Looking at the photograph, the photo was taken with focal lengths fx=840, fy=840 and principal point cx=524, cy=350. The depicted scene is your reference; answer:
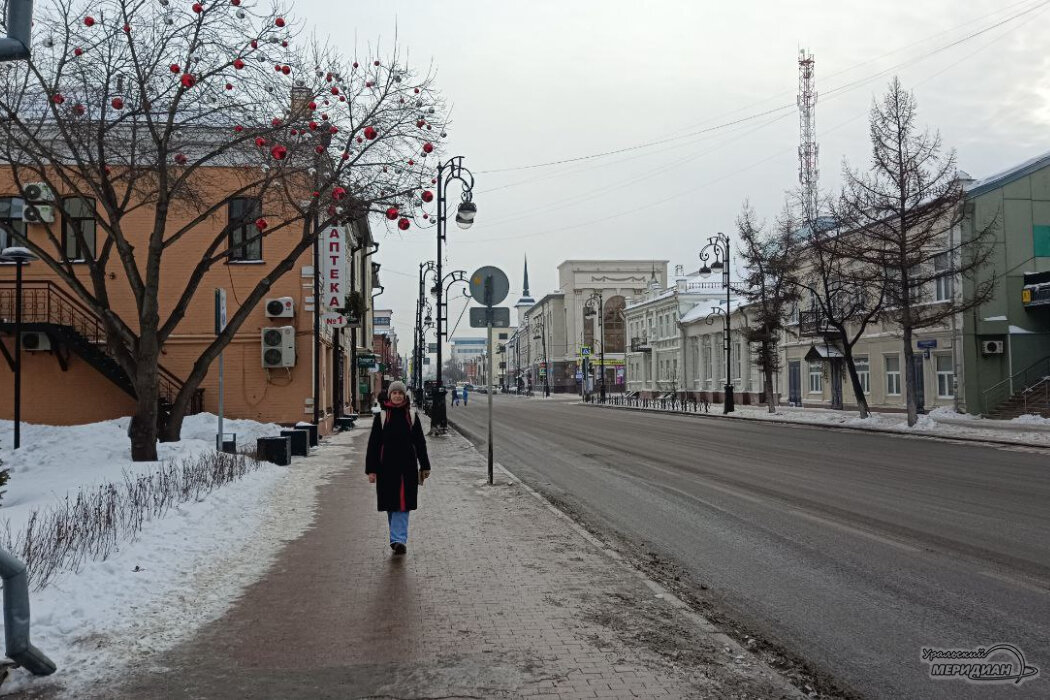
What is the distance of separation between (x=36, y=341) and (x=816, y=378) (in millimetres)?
36976

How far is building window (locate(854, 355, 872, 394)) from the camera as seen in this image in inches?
1569

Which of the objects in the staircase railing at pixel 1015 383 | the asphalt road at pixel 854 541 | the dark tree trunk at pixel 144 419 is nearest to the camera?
the asphalt road at pixel 854 541

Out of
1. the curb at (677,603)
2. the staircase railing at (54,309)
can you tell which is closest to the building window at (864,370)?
the staircase railing at (54,309)

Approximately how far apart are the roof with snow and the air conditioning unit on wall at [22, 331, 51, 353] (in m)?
31.4

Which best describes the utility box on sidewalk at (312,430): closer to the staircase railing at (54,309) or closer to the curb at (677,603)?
the staircase railing at (54,309)

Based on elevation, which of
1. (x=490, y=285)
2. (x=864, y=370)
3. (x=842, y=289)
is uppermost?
(x=842, y=289)

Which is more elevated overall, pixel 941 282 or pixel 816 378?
pixel 941 282

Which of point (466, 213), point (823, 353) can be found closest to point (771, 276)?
point (823, 353)

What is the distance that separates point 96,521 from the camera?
786cm

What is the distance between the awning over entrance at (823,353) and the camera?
40.0 metres

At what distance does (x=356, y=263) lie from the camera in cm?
4281

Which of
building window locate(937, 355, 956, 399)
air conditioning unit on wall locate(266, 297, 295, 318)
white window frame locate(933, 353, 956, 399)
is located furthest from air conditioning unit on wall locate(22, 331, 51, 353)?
building window locate(937, 355, 956, 399)

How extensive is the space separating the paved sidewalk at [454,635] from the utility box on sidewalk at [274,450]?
25.8 feet

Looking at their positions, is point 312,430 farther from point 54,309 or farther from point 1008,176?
point 1008,176
